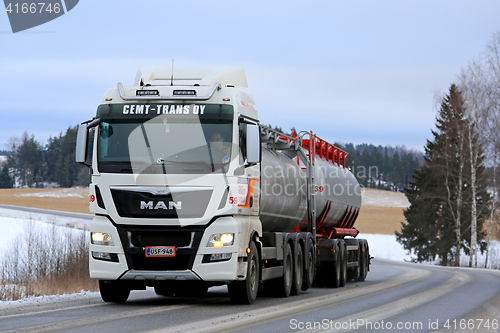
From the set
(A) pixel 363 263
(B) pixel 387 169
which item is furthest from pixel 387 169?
(A) pixel 363 263

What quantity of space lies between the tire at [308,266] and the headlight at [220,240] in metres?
5.28

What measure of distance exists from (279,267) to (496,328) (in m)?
5.32

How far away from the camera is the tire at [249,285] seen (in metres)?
11.9

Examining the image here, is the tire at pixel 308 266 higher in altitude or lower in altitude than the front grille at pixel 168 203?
lower

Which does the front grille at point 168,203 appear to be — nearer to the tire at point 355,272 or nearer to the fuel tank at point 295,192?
the fuel tank at point 295,192

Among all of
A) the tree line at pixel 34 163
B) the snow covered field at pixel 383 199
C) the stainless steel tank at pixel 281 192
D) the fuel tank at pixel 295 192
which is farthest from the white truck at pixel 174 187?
the tree line at pixel 34 163

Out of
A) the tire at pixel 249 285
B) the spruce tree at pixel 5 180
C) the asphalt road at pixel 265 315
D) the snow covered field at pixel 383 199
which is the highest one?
the spruce tree at pixel 5 180

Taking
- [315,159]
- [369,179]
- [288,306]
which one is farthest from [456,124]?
[369,179]

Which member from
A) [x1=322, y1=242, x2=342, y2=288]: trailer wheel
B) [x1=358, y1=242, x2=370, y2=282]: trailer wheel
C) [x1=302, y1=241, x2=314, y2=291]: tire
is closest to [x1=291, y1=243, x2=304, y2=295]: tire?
[x1=302, y1=241, x2=314, y2=291]: tire

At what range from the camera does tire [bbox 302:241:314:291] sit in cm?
1606

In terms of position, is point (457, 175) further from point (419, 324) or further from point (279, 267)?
point (419, 324)

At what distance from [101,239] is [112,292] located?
154 centimetres

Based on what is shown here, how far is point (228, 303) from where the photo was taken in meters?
12.5

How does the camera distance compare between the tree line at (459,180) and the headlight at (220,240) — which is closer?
the headlight at (220,240)
